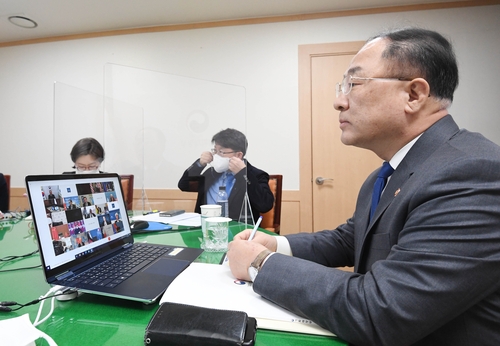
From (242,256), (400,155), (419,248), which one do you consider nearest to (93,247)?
(242,256)

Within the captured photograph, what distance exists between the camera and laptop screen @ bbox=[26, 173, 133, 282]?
62cm

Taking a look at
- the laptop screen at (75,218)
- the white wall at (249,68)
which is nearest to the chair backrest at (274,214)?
the white wall at (249,68)

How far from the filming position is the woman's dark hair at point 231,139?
173 cm

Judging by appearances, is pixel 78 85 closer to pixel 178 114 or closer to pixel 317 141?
pixel 178 114

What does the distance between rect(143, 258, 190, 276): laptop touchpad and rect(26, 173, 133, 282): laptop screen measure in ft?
Answer: 0.54

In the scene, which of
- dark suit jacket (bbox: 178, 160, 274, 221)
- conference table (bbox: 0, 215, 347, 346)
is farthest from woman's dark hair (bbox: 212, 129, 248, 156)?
conference table (bbox: 0, 215, 347, 346)

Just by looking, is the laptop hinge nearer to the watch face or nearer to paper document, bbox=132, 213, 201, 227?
the watch face

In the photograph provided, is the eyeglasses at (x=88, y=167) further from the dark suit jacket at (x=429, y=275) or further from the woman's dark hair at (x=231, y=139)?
the dark suit jacket at (x=429, y=275)

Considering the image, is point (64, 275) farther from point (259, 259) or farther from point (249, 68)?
point (249, 68)

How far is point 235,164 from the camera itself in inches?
65.3

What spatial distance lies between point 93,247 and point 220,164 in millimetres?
980

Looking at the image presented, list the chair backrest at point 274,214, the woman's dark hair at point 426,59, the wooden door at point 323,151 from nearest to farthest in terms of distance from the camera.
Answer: the woman's dark hair at point 426,59, the chair backrest at point 274,214, the wooden door at point 323,151

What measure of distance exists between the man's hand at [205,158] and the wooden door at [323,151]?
138 cm

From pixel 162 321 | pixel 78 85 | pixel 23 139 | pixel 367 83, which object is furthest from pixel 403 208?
pixel 23 139
